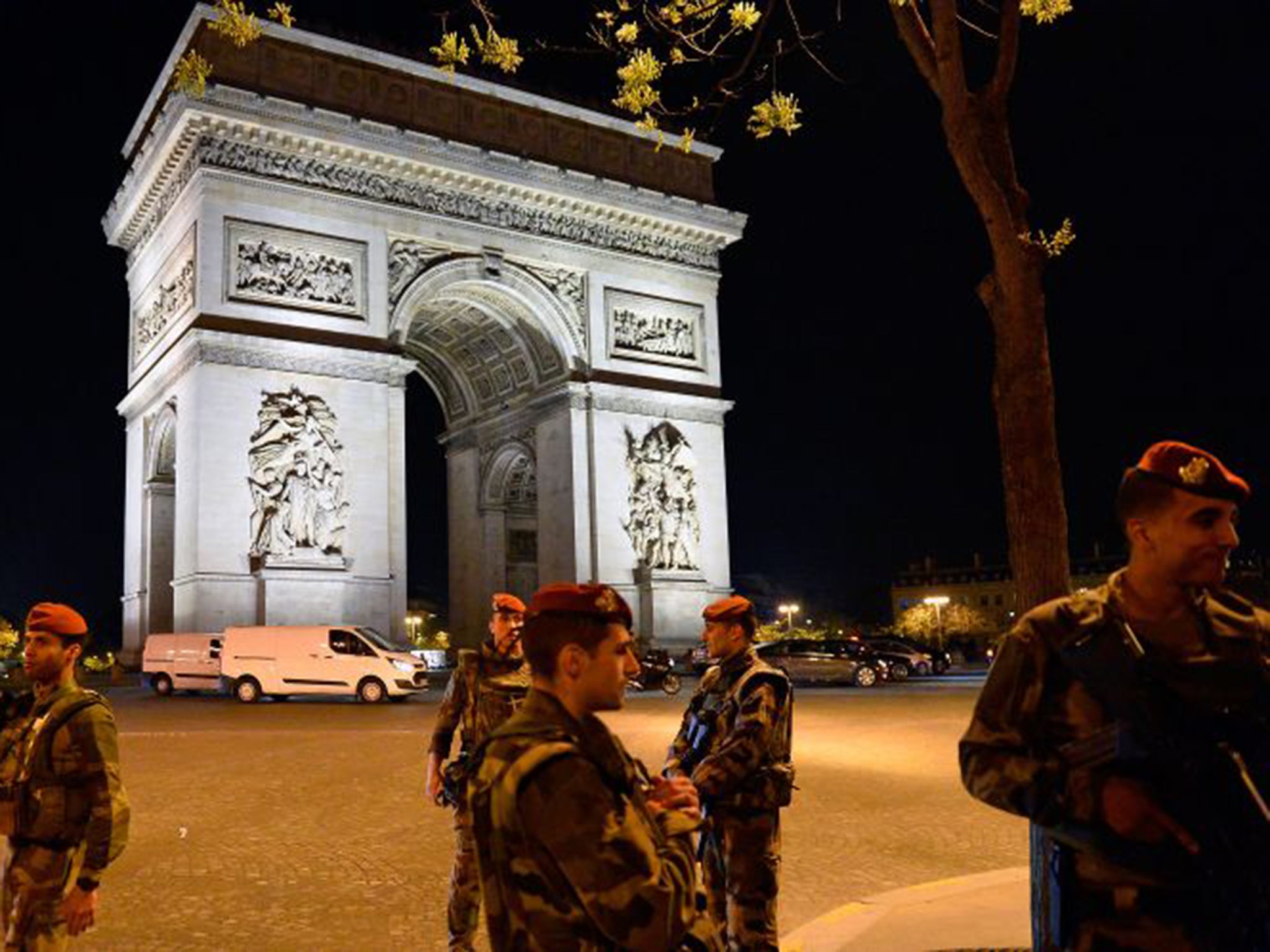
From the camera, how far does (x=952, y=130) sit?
6.45 metres

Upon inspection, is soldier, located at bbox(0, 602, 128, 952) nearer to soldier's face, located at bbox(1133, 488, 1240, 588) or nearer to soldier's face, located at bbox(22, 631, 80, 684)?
soldier's face, located at bbox(22, 631, 80, 684)

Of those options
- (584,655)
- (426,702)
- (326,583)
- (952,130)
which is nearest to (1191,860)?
(584,655)

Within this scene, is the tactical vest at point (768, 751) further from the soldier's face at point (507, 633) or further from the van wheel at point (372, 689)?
the van wheel at point (372, 689)

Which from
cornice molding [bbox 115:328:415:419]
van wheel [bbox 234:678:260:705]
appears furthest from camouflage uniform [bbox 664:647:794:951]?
cornice molding [bbox 115:328:415:419]

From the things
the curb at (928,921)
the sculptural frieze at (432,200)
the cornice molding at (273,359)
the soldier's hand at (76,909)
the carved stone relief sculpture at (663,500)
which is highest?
the sculptural frieze at (432,200)

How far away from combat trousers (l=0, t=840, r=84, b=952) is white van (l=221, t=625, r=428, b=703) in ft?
60.7

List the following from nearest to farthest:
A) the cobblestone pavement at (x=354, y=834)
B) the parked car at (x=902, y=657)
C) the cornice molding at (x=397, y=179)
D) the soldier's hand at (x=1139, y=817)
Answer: the soldier's hand at (x=1139, y=817), the cobblestone pavement at (x=354, y=834), the cornice molding at (x=397, y=179), the parked car at (x=902, y=657)

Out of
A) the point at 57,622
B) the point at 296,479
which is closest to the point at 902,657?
the point at 296,479

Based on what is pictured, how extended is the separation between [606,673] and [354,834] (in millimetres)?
6877

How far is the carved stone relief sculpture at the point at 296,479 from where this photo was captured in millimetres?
25812

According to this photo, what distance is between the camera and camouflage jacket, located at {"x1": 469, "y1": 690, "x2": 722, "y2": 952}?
209cm

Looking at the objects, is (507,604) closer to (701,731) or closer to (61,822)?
(701,731)

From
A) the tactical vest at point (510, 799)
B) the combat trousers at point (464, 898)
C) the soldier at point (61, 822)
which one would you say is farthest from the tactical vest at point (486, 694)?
the tactical vest at point (510, 799)

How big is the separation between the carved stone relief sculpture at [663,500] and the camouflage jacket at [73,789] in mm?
27501
